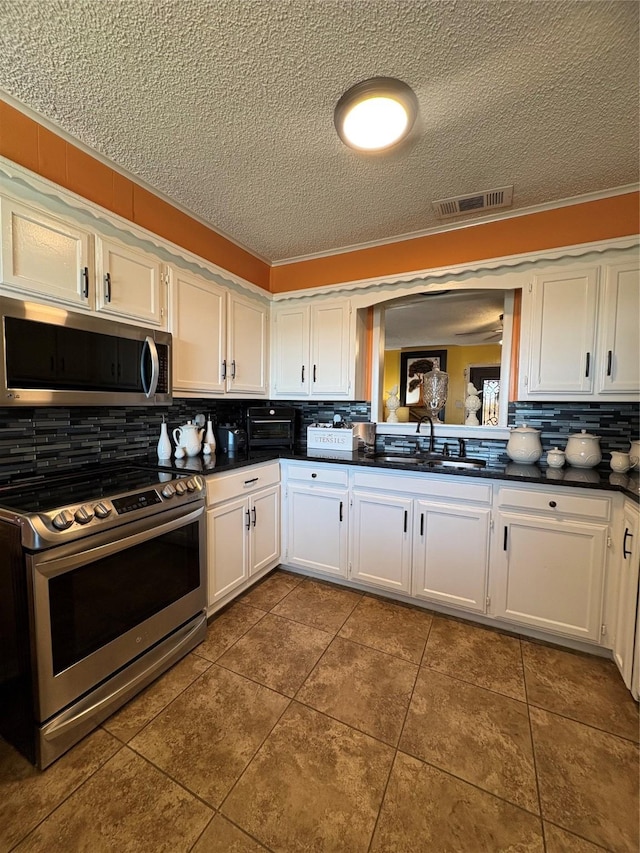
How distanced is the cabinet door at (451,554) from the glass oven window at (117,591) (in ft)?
4.36

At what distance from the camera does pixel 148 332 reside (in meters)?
1.90

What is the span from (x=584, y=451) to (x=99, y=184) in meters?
3.00

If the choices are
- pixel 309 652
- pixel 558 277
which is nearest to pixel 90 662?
pixel 309 652

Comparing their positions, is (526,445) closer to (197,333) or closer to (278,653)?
(278,653)

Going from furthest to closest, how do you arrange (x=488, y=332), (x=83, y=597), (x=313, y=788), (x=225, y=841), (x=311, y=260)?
1. (x=311, y=260)
2. (x=488, y=332)
3. (x=83, y=597)
4. (x=313, y=788)
5. (x=225, y=841)

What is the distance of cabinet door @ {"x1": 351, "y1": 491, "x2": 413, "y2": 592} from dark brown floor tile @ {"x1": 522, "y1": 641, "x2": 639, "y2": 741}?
2.44 ft

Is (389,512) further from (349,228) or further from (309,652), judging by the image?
(349,228)

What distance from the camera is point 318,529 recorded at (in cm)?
249

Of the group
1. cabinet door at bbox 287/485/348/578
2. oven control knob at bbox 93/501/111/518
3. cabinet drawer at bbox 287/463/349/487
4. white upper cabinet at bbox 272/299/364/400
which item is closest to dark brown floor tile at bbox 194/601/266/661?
cabinet door at bbox 287/485/348/578

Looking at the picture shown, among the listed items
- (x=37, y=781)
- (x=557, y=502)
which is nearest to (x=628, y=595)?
(x=557, y=502)

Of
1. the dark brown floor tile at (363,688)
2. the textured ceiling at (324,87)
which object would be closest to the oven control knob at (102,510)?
the dark brown floor tile at (363,688)

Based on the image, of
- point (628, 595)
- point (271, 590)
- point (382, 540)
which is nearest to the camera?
point (628, 595)

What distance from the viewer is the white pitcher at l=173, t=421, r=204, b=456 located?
2.28 m

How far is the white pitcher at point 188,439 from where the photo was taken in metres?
2.28
